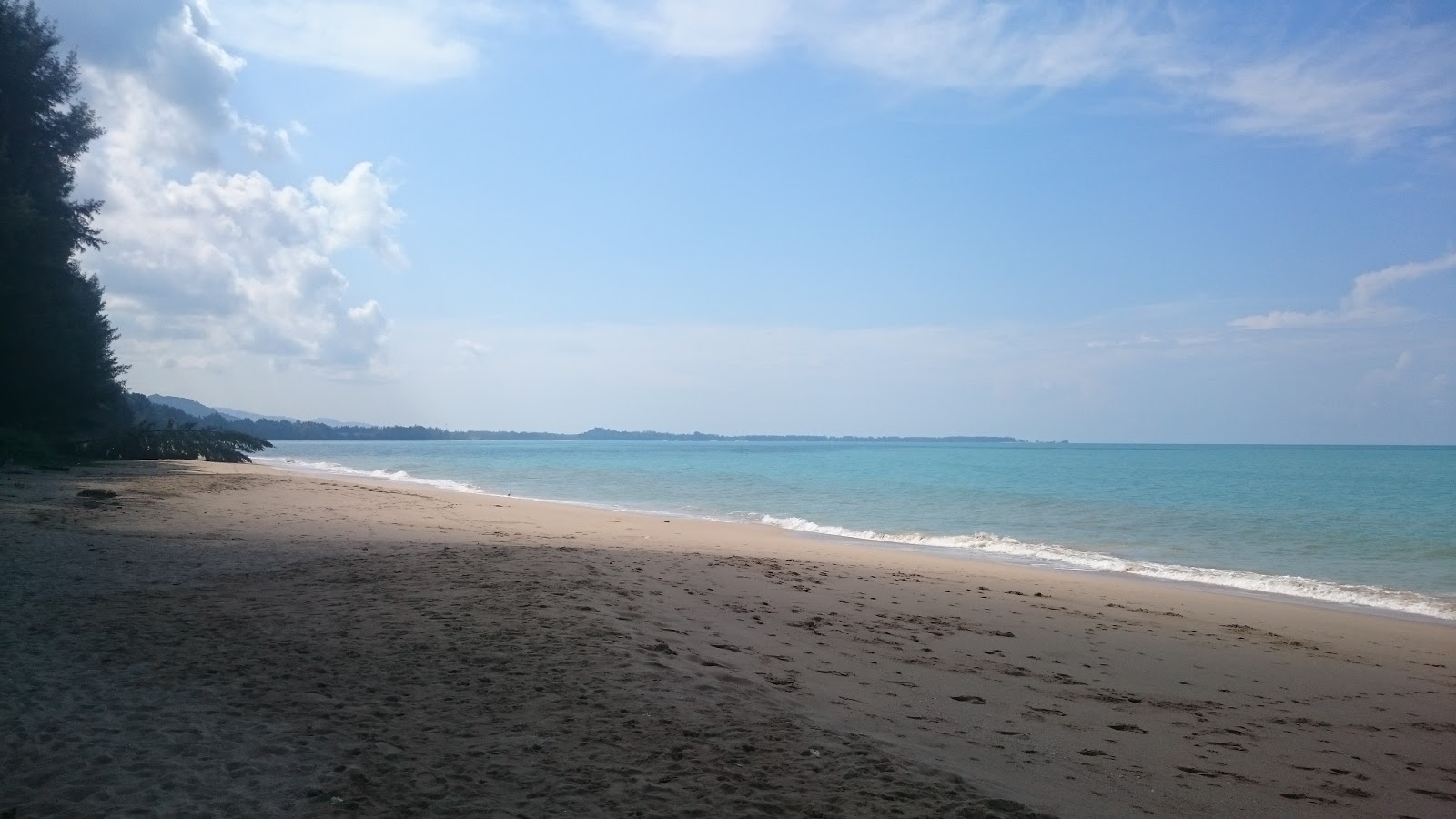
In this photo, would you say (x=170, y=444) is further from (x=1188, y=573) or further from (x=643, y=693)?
(x=643, y=693)

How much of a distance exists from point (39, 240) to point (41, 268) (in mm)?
994

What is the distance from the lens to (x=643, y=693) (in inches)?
223

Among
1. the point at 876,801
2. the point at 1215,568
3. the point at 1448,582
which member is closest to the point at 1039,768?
the point at 876,801

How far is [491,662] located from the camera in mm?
6180

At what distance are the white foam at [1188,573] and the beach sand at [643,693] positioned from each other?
5.85 ft

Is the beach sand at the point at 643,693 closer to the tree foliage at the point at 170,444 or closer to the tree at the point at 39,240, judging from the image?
the tree at the point at 39,240

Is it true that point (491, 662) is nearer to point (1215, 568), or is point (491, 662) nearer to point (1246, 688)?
point (1246, 688)

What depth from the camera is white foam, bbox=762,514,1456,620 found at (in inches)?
538

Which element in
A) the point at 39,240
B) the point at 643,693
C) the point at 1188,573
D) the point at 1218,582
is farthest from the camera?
the point at 39,240

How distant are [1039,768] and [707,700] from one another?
207 centimetres

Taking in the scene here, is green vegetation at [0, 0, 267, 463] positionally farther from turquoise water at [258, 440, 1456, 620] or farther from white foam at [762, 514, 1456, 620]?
white foam at [762, 514, 1456, 620]

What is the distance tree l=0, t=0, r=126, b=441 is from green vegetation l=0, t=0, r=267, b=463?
0.10ft

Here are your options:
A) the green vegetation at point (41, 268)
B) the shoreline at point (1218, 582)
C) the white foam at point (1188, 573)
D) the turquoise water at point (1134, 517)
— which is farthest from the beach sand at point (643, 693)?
the green vegetation at point (41, 268)

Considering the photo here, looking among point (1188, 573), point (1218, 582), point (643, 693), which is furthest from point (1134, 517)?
point (643, 693)
